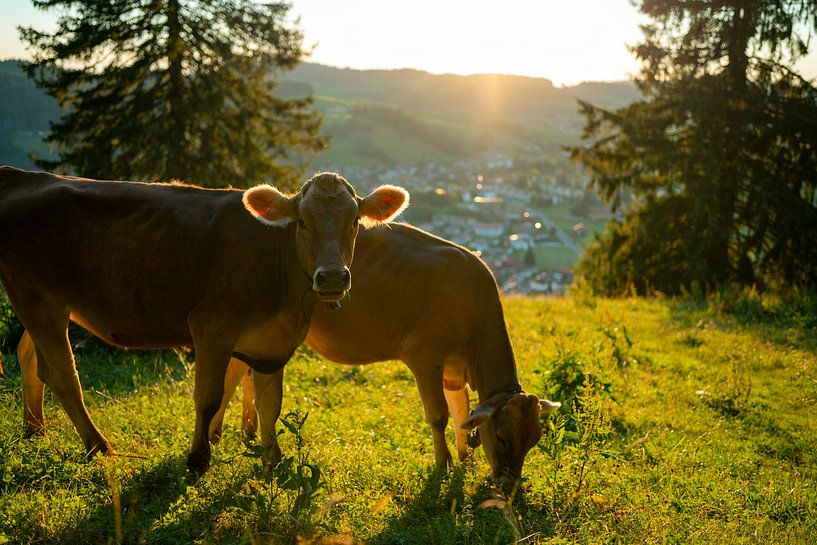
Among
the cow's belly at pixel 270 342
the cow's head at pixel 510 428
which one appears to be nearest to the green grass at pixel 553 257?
the cow's head at pixel 510 428

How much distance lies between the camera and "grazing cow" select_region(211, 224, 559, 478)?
590cm

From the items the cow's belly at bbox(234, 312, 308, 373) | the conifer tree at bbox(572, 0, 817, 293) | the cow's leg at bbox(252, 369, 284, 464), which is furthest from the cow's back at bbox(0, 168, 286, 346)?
the conifer tree at bbox(572, 0, 817, 293)

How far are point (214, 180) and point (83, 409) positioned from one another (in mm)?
10546

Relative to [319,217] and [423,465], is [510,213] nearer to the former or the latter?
[423,465]

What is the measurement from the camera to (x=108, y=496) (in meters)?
4.88

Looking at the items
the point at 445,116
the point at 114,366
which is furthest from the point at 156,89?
the point at 445,116

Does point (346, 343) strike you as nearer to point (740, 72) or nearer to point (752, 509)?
point (752, 509)

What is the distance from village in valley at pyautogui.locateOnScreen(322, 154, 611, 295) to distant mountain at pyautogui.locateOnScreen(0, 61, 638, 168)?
11.3m

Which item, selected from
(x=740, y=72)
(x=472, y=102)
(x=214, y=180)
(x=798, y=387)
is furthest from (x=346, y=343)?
(x=472, y=102)

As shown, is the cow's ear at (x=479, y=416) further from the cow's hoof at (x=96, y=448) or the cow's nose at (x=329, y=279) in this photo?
the cow's hoof at (x=96, y=448)

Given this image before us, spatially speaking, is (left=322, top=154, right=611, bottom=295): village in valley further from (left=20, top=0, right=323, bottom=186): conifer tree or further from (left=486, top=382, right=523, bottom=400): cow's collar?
(left=486, top=382, right=523, bottom=400): cow's collar

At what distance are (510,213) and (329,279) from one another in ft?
195

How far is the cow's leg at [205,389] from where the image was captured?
5.13 meters

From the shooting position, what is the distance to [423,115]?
148 metres
